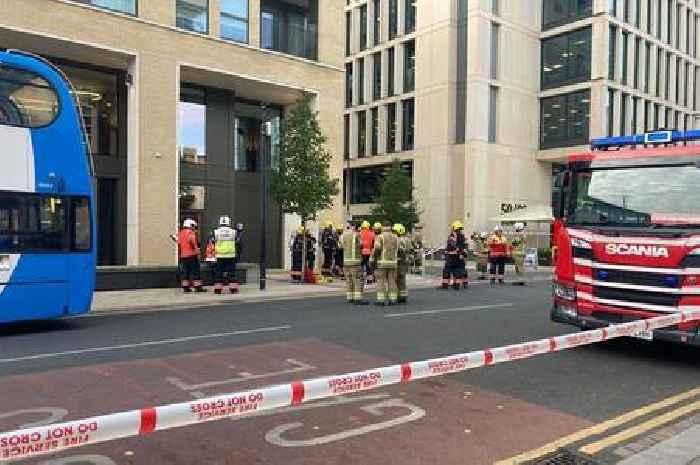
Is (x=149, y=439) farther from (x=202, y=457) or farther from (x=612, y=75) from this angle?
(x=612, y=75)

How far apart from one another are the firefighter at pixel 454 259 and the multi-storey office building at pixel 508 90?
2157 cm

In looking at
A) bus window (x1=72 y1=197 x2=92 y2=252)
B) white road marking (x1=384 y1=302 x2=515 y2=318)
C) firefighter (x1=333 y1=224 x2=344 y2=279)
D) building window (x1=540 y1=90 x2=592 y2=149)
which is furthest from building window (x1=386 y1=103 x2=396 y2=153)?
bus window (x1=72 y1=197 x2=92 y2=252)

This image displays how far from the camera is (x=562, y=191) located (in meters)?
9.17

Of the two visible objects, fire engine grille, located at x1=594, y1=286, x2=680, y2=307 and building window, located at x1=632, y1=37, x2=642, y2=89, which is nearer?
fire engine grille, located at x1=594, y1=286, x2=680, y2=307

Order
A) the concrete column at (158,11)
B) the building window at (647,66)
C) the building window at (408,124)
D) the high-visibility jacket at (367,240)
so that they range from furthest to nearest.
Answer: the building window at (408,124) < the building window at (647,66) < the concrete column at (158,11) < the high-visibility jacket at (367,240)

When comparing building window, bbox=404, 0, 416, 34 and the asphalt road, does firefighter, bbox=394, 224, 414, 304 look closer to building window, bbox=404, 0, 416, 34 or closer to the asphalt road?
the asphalt road

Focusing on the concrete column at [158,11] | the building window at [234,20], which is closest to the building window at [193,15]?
the concrete column at [158,11]

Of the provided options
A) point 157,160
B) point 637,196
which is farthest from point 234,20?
point 637,196

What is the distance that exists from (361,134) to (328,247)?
3126cm

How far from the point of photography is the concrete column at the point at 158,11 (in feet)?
68.2

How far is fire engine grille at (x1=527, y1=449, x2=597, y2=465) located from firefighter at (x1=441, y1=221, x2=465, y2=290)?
13.9 m

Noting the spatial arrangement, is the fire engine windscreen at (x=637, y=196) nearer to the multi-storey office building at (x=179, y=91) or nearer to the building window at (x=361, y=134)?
the multi-storey office building at (x=179, y=91)

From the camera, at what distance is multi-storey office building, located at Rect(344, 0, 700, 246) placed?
4103cm

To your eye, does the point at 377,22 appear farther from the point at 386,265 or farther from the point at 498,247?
the point at 386,265
